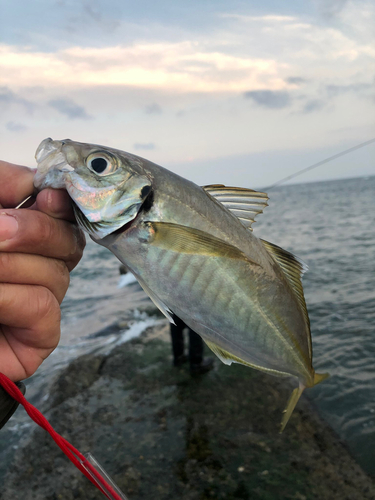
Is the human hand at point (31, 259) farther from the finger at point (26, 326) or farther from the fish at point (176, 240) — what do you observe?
the fish at point (176, 240)

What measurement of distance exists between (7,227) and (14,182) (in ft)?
0.91

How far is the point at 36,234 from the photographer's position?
1556mm

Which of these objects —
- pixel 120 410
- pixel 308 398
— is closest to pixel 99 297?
pixel 120 410

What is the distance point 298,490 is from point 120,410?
2732 millimetres

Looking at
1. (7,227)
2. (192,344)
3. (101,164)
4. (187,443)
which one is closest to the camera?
(7,227)

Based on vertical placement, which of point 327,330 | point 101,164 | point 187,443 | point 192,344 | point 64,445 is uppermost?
point 101,164

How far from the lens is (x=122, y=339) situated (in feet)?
27.6

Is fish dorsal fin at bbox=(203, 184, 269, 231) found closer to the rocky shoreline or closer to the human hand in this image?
the human hand

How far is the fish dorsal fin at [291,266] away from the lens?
6.31 ft

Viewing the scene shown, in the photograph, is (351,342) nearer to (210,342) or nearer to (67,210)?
(210,342)

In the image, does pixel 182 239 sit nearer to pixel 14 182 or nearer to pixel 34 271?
pixel 34 271

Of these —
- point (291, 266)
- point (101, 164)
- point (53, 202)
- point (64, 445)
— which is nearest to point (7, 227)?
point (53, 202)

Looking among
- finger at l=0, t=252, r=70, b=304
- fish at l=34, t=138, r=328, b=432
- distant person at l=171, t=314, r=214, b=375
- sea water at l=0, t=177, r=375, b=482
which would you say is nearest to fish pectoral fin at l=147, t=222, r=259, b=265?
fish at l=34, t=138, r=328, b=432

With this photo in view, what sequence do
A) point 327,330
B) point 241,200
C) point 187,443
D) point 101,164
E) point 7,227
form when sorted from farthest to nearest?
point 327,330
point 187,443
point 241,200
point 101,164
point 7,227
